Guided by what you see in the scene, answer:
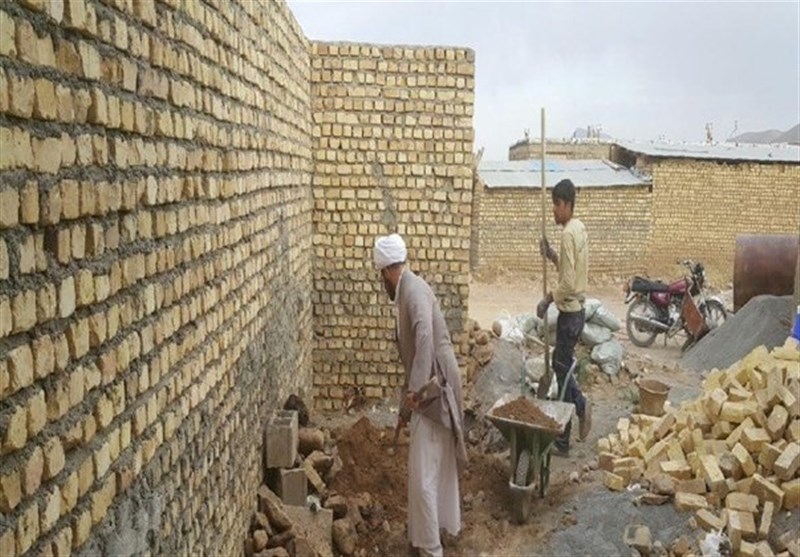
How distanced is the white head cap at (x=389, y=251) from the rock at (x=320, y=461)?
4.97 ft

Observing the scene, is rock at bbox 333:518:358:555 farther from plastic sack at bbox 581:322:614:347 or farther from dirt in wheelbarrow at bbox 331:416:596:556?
plastic sack at bbox 581:322:614:347

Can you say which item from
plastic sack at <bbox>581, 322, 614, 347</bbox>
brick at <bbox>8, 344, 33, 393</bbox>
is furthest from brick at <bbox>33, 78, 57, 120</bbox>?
plastic sack at <bbox>581, 322, 614, 347</bbox>

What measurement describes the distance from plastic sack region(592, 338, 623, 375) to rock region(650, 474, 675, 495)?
12.4ft

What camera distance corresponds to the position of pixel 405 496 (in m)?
5.59

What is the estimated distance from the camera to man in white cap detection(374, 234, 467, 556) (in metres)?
4.53

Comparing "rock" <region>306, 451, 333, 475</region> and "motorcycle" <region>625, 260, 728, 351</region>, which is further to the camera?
"motorcycle" <region>625, 260, 728, 351</region>

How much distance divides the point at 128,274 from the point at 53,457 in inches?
24.9

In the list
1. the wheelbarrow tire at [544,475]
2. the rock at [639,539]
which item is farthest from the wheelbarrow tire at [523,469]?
the rock at [639,539]

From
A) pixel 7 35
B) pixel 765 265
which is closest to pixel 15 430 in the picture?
pixel 7 35

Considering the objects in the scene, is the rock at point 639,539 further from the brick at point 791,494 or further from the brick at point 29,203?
the brick at point 29,203

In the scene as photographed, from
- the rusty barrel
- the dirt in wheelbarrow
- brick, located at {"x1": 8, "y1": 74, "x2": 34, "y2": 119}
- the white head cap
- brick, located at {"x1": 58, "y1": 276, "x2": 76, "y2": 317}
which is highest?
brick, located at {"x1": 8, "y1": 74, "x2": 34, "y2": 119}

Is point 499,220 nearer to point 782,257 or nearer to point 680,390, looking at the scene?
point 782,257

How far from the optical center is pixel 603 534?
16.5 ft

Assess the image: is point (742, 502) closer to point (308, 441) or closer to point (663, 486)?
point (663, 486)
